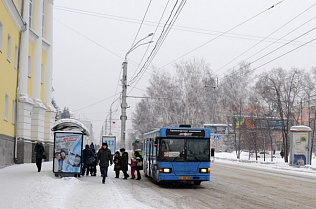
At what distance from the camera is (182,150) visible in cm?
1809

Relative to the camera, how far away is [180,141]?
1814 cm

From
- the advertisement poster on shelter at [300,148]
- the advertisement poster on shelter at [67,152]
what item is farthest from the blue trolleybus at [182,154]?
the advertisement poster on shelter at [300,148]

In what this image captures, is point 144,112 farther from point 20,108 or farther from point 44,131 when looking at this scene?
point 20,108

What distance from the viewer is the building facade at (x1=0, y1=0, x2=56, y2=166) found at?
941 inches

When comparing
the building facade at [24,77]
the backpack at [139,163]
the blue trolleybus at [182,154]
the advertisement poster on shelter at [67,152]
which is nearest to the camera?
the blue trolleybus at [182,154]

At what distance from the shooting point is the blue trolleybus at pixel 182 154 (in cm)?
1781

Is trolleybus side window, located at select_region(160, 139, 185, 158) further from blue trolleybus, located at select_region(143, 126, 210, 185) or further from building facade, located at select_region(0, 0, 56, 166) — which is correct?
building facade, located at select_region(0, 0, 56, 166)

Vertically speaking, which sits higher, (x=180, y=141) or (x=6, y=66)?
(x=6, y=66)

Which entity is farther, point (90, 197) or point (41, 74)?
point (41, 74)

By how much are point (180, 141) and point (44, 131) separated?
19.6m

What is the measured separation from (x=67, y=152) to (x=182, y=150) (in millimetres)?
4924

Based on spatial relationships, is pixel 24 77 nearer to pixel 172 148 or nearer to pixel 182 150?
pixel 172 148

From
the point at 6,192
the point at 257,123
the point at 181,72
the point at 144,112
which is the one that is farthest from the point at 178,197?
the point at 144,112

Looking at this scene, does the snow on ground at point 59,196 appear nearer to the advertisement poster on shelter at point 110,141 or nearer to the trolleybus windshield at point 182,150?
the trolleybus windshield at point 182,150
